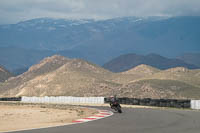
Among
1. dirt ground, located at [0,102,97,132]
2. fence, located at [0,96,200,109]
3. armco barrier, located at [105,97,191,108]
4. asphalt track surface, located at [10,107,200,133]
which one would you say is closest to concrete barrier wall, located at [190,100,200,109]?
fence, located at [0,96,200,109]

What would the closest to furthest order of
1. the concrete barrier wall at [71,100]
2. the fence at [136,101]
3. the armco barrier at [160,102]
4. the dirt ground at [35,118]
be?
the dirt ground at [35,118]
the fence at [136,101]
the armco barrier at [160,102]
the concrete barrier wall at [71,100]

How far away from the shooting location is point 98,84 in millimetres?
118062

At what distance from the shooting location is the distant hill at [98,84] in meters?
104

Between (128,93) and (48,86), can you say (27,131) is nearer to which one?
(128,93)

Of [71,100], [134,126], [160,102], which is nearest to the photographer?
[134,126]

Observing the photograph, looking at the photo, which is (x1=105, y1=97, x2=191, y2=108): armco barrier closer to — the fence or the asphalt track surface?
the fence

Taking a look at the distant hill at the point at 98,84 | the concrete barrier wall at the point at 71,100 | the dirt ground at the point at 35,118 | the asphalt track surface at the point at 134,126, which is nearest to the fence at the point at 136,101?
the concrete barrier wall at the point at 71,100

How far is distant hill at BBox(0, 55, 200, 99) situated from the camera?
10388 centimetres

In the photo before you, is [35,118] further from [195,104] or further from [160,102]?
[160,102]

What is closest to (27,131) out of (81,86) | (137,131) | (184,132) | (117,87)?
(137,131)

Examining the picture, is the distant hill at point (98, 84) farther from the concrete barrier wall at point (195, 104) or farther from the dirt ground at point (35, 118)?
the dirt ground at point (35, 118)

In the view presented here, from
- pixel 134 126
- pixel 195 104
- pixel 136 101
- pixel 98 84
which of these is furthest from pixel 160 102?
pixel 98 84

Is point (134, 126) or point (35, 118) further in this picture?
point (35, 118)

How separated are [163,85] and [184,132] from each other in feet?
317
